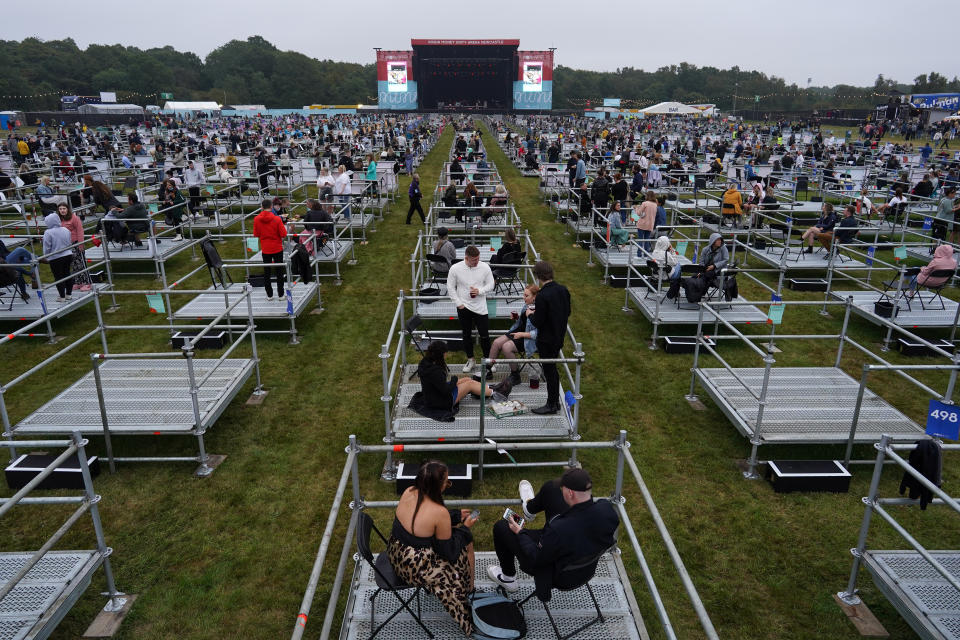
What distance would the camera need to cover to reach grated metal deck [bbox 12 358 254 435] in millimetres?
7469

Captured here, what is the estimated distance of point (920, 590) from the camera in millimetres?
5098

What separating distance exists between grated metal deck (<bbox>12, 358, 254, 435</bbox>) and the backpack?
4.41m

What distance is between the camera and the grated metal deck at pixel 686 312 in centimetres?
1149

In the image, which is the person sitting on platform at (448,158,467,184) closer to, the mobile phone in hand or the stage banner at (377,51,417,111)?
the mobile phone in hand

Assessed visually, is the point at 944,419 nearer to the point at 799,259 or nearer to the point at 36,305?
the point at 799,259

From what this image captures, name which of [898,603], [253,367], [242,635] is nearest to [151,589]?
[242,635]

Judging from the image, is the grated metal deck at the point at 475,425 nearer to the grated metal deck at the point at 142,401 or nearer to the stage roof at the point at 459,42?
the grated metal deck at the point at 142,401

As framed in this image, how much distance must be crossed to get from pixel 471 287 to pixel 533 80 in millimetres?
79421

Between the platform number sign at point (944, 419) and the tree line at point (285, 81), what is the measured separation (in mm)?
104483

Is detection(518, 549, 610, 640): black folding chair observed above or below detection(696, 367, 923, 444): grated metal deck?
above

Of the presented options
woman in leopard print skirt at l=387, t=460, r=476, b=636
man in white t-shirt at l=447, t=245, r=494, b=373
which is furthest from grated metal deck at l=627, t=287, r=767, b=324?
woman in leopard print skirt at l=387, t=460, r=476, b=636

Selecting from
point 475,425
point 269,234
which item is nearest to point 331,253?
point 269,234

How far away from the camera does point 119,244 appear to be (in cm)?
1633

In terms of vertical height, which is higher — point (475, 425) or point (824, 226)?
point (824, 226)
